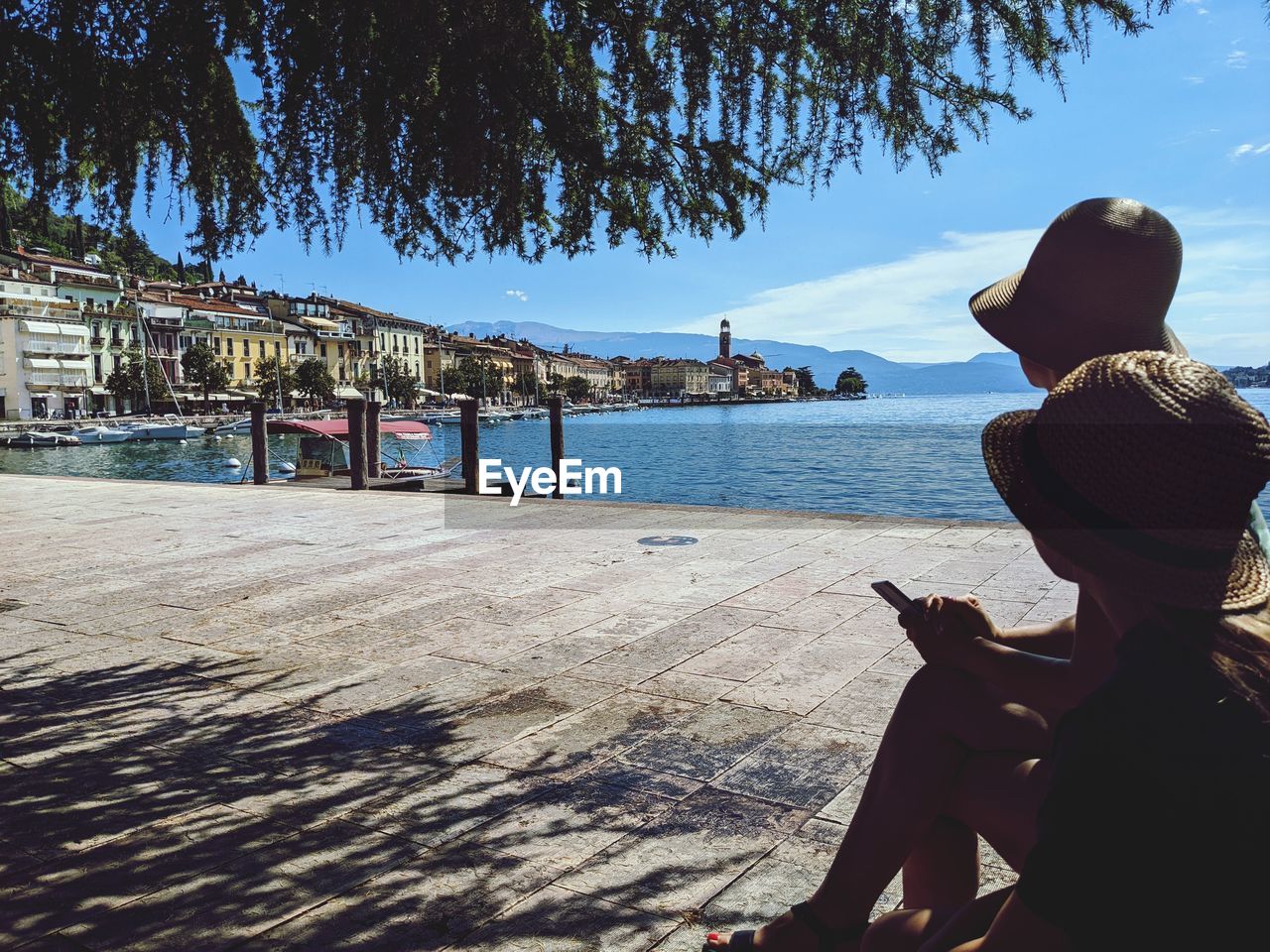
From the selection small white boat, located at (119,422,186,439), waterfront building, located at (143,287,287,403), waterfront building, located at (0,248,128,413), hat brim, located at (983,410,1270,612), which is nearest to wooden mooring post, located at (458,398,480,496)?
hat brim, located at (983,410,1270,612)

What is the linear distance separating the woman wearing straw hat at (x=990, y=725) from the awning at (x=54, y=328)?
87.9 metres

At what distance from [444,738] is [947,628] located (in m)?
2.37

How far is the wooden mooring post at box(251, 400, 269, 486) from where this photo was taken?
1962 centimetres

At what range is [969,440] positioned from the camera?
69.3 meters

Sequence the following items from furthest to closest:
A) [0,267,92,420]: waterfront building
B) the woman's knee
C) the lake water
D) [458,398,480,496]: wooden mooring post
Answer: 1. [0,267,92,420]: waterfront building
2. the lake water
3. [458,398,480,496]: wooden mooring post
4. the woman's knee

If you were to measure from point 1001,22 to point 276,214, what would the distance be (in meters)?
3.01

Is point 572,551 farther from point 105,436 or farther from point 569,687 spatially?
point 105,436

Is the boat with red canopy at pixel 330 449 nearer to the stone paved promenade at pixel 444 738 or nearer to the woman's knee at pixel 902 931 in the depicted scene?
the stone paved promenade at pixel 444 738

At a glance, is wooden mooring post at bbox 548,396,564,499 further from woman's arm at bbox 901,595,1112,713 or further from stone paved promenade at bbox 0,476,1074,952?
woman's arm at bbox 901,595,1112,713

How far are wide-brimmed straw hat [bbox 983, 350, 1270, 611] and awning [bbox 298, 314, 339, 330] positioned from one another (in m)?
115

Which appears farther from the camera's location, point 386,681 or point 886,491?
point 886,491

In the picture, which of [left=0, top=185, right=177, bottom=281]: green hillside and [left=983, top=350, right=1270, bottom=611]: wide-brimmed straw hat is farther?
[left=0, top=185, right=177, bottom=281]: green hillside

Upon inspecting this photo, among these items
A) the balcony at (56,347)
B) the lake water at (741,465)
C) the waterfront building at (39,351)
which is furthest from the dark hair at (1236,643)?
the balcony at (56,347)

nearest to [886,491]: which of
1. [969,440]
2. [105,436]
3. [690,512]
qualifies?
[690,512]
